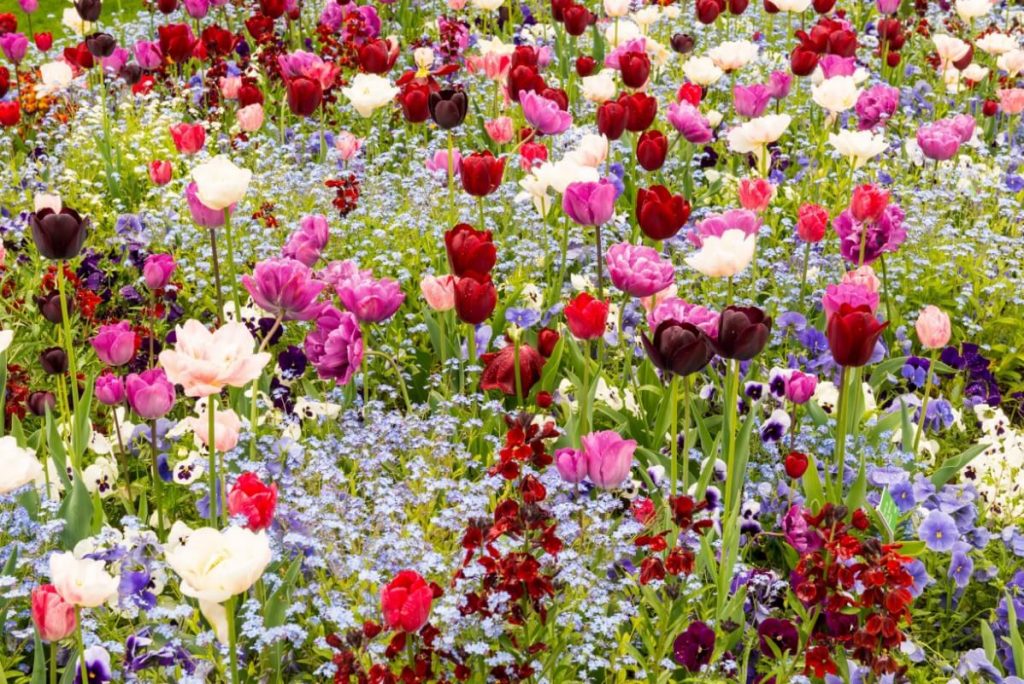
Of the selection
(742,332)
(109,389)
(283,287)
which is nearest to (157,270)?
(109,389)

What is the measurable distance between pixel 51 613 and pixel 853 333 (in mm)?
1619

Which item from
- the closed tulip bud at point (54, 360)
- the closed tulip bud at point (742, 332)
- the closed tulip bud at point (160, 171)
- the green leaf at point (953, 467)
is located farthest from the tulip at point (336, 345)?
A: the closed tulip bud at point (160, 171)

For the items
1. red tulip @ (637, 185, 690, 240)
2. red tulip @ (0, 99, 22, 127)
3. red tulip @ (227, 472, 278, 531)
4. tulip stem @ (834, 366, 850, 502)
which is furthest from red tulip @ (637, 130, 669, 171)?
red tulip @ (0, 99, 22, 127)

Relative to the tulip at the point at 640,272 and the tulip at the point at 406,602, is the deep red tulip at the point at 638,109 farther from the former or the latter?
the tulip at the point at 406,602

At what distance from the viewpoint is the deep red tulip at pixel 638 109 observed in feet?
13.1

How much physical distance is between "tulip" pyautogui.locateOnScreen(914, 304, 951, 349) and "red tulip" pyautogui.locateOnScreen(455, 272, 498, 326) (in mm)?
1095

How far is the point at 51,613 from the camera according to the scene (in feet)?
6.81

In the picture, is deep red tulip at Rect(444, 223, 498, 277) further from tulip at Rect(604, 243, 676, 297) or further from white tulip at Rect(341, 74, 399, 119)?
white tulip at Rect(341, 74, 399, 119)

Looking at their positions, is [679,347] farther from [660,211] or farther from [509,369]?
[509,369]

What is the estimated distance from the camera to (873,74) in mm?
6645

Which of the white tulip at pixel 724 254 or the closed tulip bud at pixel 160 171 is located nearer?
the white tulip at pixel 724 254

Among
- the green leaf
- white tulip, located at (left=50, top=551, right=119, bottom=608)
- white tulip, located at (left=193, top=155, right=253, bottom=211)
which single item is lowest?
the green leaf

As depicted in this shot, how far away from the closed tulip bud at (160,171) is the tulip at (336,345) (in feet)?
5.36

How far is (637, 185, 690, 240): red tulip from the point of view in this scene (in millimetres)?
3066
